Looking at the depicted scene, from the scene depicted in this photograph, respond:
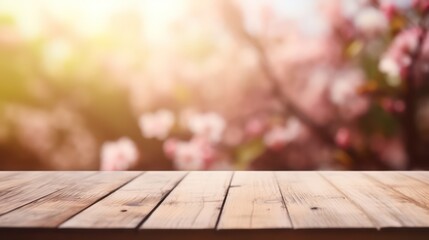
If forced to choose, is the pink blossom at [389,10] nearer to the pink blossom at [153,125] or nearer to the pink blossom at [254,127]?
the pink blossom at [254,127]

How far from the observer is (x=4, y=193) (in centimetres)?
175

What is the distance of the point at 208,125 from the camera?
3107 millimetres

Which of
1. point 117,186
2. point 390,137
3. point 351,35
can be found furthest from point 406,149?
point 117,186

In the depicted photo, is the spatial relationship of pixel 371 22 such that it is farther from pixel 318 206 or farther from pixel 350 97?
pixel 318 206

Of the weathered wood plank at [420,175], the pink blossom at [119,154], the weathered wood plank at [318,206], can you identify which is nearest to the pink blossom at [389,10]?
the weathered wood plank at [420,175]

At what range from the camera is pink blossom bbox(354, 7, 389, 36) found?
3.04 metres

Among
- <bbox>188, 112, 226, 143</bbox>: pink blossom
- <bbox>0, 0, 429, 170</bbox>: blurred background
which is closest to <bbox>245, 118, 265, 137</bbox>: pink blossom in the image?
<bbox>0, 0, 429, 170</bbox>: blurred background

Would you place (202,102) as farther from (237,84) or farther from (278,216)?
(278,216)

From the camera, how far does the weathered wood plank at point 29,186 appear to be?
1596 millimetres

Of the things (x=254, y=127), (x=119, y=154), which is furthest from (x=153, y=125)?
(x=254, y=127)

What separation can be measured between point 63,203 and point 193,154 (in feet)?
5.24

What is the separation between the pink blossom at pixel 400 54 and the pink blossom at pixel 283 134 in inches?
20.2

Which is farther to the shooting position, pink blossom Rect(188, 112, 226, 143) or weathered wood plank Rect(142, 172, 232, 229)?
pink blossom Rect(188, 112, 226, 143)

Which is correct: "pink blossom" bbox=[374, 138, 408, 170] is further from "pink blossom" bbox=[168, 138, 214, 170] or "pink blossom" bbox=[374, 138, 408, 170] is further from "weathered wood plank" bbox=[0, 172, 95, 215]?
"weathered wood plank" bbox=[0, 172, 95, 215]
